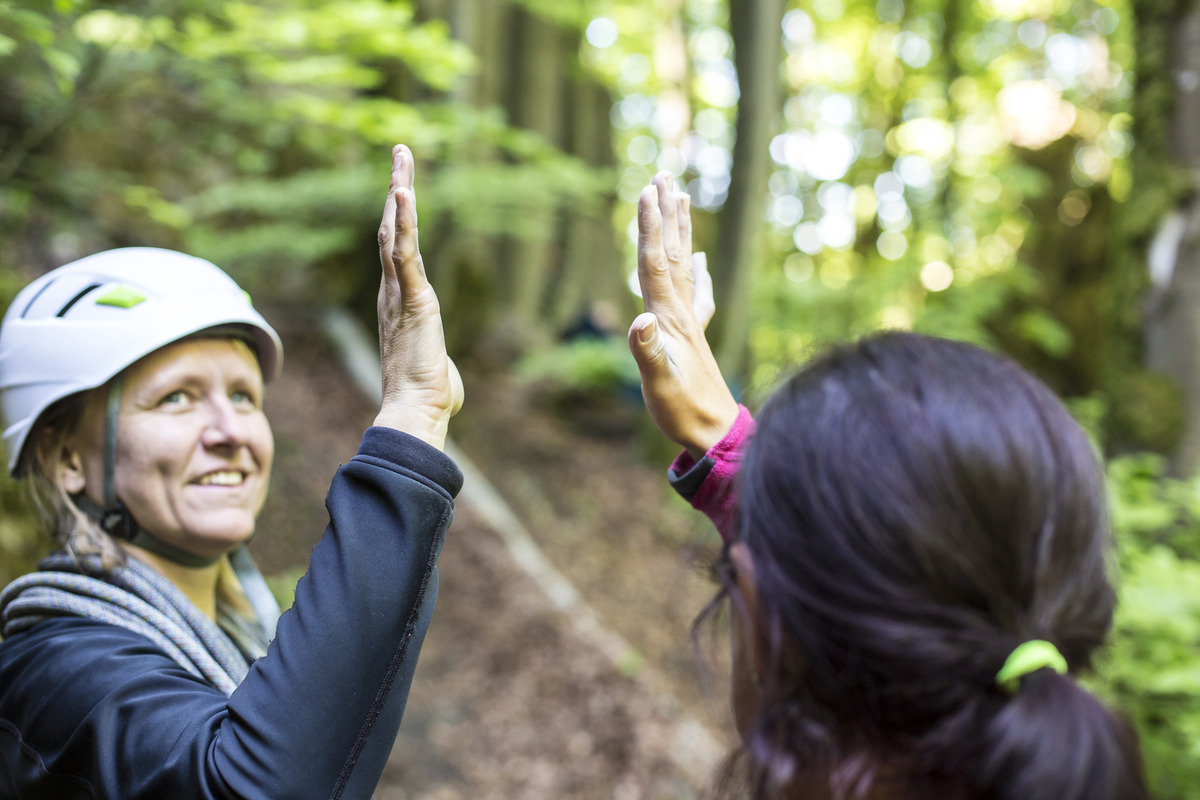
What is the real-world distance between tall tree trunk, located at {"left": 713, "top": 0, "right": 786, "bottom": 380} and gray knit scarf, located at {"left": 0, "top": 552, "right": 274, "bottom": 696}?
743 cm

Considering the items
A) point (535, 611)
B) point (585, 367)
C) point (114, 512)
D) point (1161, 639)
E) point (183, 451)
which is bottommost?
point (535, 611)

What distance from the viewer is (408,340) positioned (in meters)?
1.36

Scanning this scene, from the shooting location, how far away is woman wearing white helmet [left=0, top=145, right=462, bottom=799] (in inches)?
47.4

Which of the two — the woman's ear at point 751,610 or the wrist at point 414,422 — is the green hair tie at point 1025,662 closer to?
the woman's ear at point 751,610

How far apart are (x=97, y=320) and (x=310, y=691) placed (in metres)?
1.06

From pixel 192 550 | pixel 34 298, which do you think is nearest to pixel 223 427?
pixel 192 550

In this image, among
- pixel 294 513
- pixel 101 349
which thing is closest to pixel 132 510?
pixel 101 349

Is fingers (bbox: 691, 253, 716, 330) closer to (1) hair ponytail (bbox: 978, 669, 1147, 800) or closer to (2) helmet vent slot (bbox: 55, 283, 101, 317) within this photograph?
(1) hair ponytail (bbox: 978, 669, 1147, 800)

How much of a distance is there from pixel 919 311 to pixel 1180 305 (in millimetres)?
4540

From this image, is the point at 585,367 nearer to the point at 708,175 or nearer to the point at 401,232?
the point at 401,232

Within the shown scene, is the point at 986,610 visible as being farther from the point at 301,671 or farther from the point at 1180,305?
the point at 1180,305

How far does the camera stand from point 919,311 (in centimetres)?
920

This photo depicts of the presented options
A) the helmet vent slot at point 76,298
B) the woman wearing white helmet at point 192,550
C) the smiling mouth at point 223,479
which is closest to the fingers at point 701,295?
the woman wearing white helmet at point 192,550

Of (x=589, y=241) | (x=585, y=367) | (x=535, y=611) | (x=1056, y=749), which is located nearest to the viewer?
(x=1056, y=749)
